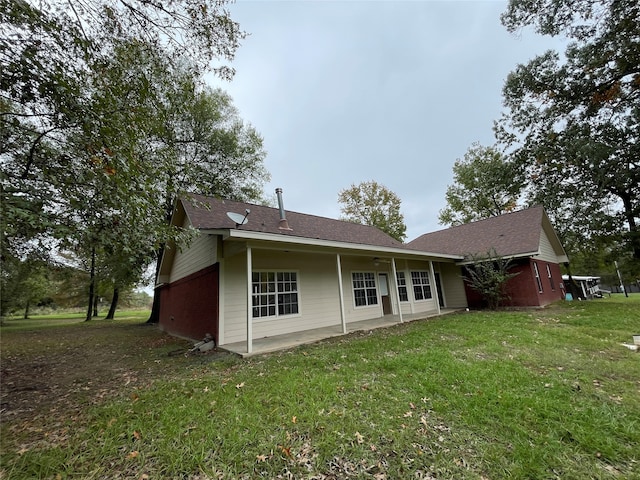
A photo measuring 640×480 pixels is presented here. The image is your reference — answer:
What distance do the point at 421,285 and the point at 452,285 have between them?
2.02 m

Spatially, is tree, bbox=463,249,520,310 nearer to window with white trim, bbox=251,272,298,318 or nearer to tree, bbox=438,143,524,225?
window with white trim, bbox=251,272,298,318

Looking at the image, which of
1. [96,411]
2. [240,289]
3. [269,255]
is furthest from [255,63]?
[96,411]

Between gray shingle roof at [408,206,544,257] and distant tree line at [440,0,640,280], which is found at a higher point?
distant tree line at [440,0,640,280]

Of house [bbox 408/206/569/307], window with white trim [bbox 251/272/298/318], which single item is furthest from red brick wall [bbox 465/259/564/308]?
window with white trim [bbox 251/272/298/318]

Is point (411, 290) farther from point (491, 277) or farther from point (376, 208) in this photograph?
point (376, 208)

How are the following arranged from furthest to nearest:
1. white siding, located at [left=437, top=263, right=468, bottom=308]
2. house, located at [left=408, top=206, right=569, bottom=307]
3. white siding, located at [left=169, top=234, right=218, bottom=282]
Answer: white siding, located at [left=437, top=263, right=468, bottom=308] < house, located at [left=408, top=206, right=569, bottom=307] < white siding, located at [left=169, top=234, right=218, bottom=282]

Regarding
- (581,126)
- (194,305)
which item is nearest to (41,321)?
(194,305)

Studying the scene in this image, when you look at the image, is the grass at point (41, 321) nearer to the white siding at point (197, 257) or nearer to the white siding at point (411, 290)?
the white siding at point (197, 257)

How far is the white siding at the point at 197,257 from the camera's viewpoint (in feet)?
24.1

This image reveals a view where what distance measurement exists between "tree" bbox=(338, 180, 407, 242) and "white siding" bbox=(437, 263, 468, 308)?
13.1 m

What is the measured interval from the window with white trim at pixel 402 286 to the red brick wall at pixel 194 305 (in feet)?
26.2

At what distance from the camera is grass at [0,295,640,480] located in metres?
2.30

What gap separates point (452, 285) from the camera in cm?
1374

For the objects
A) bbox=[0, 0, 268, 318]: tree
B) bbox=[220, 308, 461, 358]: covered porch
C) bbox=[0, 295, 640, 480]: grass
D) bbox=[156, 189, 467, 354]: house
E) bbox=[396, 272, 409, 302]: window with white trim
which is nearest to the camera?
bbox=[0, 295, 640, 480]: grass
